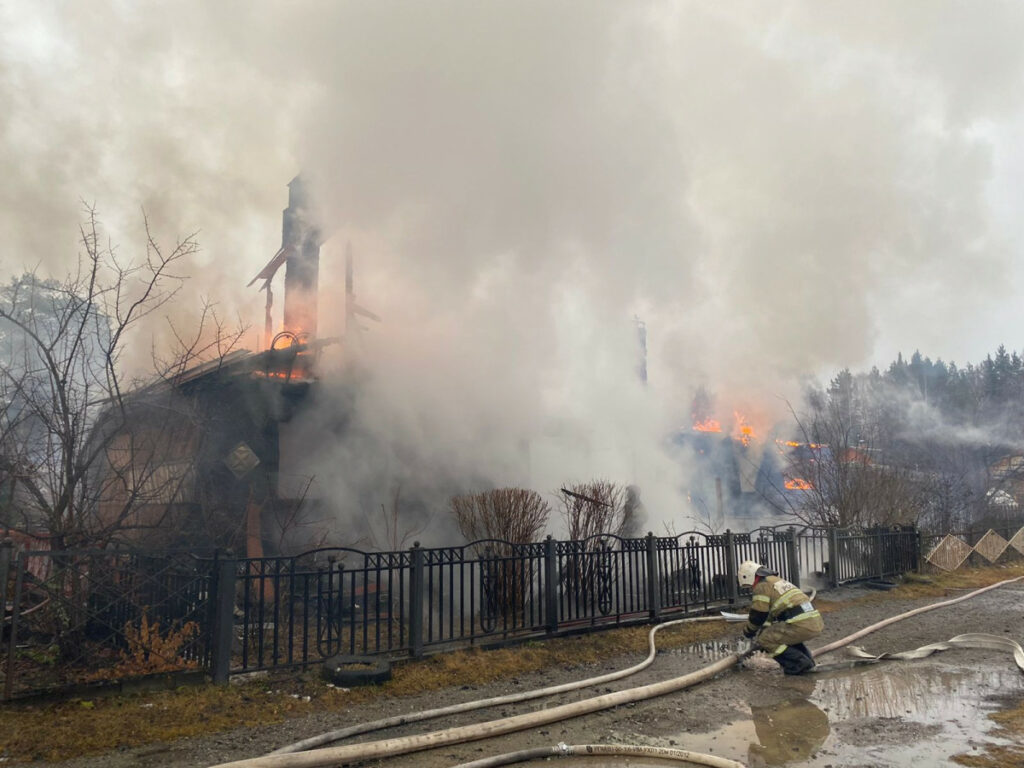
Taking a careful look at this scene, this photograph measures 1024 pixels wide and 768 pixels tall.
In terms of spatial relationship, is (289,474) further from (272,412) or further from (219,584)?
(219,584)

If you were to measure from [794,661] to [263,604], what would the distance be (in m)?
5.47

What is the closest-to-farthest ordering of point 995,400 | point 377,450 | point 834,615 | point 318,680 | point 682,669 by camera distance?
point 318,680 < point 682,669 < point 834,615 < point 377,450 < point 995,400

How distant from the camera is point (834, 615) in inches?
426

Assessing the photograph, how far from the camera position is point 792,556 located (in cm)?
1222

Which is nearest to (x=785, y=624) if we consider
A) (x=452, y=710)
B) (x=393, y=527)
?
(x=452, y=710)

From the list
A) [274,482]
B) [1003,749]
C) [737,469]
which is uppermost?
[737,469]

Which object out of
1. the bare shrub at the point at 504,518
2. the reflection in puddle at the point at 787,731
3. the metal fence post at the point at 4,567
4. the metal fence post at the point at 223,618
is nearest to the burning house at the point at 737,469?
the bare shrub at the point at 504,518

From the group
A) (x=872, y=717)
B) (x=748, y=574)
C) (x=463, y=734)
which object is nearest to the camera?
(x=463, y=734)

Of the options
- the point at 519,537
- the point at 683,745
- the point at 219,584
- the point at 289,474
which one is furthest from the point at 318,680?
the point at 289,474

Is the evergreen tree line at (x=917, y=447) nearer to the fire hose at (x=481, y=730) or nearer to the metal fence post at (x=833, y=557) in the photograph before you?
the metal fence post at (x=833, y=557)

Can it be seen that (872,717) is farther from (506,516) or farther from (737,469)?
(737,469)

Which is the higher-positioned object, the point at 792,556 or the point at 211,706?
the point at 792,556

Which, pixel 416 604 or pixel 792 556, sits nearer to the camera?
pixel 416 604

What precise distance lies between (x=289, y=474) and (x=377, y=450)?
163cm
